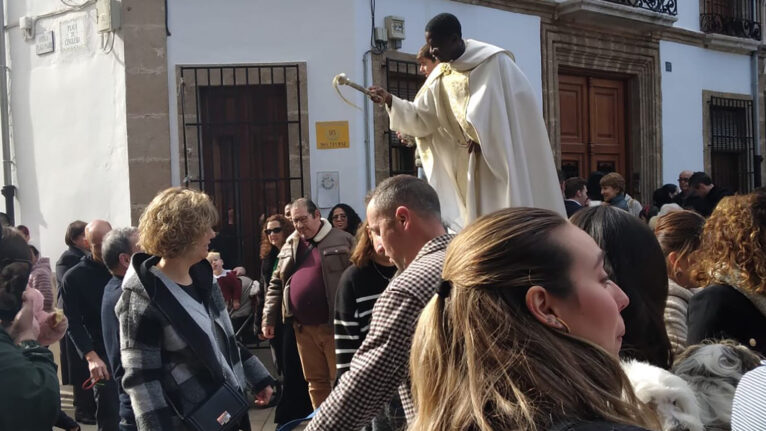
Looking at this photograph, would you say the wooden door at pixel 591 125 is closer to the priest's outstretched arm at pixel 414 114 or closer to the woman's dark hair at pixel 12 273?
the priest's outstretched arm at pixel 414 114

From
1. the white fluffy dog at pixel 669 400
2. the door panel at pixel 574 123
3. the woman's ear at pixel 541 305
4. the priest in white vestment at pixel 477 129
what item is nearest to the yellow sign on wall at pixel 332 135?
the door panel at pixel 574 123

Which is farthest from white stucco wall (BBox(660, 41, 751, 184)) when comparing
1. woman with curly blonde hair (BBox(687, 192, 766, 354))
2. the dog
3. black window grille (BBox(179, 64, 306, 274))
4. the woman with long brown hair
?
the dog

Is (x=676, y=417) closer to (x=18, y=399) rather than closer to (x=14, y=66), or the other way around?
(x=18, y=399)

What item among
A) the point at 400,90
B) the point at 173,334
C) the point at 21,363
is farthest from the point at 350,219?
the point at 21,363

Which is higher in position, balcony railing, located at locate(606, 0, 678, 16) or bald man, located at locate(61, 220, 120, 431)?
balcony railing, located at locate(606, 0, 678, 16)

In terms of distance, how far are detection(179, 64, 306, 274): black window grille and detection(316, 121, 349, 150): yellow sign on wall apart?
221 mm

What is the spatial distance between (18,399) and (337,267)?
12.4 ft

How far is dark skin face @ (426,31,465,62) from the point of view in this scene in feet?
12.5

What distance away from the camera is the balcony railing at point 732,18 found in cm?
1303

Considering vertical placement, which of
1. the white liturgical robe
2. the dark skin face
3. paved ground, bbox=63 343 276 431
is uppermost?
the dark skin face

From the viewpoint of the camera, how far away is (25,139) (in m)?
9.50

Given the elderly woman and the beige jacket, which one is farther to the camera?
the beige jacket

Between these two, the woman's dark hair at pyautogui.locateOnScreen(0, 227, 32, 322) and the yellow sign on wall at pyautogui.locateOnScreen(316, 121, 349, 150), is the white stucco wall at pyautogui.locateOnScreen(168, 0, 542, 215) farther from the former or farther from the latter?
the woman's dark hair at pyautogui.locateOnScreen(0, 227, 32, 322)

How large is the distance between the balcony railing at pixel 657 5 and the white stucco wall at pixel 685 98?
49cm
